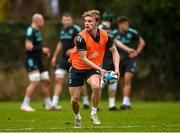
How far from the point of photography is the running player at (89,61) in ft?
44.2

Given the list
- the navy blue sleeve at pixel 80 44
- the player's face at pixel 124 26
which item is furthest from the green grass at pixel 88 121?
the player's face at pixel 124 26

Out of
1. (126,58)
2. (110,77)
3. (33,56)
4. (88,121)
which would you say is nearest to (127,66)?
(126,58)

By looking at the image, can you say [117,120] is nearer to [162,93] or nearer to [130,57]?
[130,57]

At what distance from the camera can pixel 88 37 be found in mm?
13609

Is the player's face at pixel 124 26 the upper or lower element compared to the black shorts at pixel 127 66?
upper

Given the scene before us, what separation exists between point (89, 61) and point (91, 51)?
11.0 inches

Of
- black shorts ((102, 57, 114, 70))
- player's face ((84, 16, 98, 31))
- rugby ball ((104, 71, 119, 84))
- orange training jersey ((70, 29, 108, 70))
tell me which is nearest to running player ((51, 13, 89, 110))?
black shorts ((102, 57, 114, 70))

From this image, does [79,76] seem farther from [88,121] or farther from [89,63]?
[88,121]

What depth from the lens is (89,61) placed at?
13469 mm

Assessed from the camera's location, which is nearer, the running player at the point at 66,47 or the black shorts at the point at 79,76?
the black shorts at the point at 79,76

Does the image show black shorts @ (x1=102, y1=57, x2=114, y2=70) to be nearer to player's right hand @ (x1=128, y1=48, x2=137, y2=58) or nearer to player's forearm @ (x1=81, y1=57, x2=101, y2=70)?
player's right hand @ (x1=128, y1=48, x2=137, y2=58)

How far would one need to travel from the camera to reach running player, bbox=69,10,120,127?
44.2 feet

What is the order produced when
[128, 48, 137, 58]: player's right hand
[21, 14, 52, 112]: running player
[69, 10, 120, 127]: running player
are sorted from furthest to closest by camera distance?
[128, 48, 137, 58]: player's right hand < [21, 14, 52, 112]: running player < [69, 10, 120, 127]: running player

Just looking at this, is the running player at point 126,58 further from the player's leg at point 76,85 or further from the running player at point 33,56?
the player's leg at point 76,85
